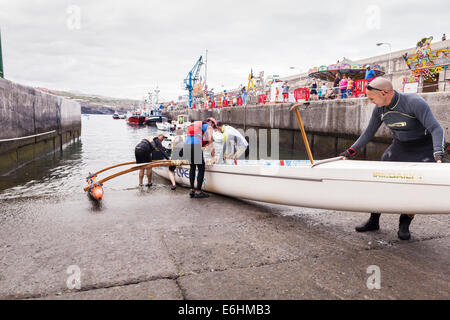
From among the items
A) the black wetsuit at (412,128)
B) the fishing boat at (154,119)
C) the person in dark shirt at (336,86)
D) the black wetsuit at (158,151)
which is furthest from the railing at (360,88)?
the fishing boat at (154,119)

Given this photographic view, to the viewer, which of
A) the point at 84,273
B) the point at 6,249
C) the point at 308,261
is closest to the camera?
the point at 84,273

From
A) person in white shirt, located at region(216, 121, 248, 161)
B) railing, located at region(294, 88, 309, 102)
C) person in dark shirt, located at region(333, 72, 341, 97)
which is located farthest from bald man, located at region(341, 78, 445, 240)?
railing, located at region(294, 88, 309, 102)

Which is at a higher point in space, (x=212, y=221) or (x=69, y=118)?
(x=69, y=118)

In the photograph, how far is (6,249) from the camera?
3.15 metres

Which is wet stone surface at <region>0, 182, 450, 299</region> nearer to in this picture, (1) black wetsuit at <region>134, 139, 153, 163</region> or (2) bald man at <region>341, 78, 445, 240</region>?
(2) bald man at <region>341, 78, 445, 240</region>

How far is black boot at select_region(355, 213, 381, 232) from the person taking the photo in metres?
3.62

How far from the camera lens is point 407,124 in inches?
125

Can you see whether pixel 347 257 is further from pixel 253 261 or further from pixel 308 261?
pixel 253 261

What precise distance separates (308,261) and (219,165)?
116 inches
